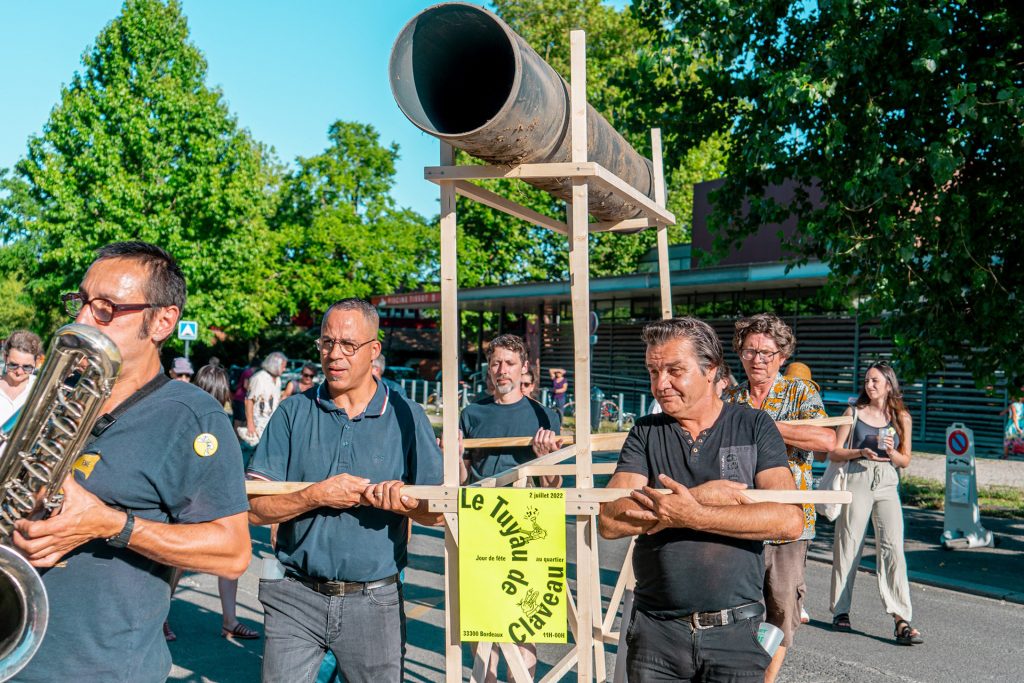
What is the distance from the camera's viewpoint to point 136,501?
212 cm

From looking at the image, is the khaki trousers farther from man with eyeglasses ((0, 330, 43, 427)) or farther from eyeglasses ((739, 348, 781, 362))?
man with eyeglasses ((0, 330, 43, 427))

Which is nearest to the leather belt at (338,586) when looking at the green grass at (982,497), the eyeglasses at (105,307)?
the eyeglasses at (105,307)

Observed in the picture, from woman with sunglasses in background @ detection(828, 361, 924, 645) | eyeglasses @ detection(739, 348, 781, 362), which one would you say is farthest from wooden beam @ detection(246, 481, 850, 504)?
woman with sunglasses in background @ detection(828, 361, 924, 645)

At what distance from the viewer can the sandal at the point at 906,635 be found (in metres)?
6.02

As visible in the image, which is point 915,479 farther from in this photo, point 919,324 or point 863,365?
point 863,365

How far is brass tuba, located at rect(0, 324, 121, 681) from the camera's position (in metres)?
1.82

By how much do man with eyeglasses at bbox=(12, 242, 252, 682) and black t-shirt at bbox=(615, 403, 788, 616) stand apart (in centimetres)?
139

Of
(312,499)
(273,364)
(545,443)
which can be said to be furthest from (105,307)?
(273,364)

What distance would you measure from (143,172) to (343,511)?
82.1 ft

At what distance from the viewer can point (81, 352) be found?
1841 mm

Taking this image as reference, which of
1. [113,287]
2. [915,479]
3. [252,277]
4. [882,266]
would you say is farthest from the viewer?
[252,277]

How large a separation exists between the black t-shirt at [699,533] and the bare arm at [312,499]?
0.94 meters

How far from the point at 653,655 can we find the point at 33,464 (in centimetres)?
201

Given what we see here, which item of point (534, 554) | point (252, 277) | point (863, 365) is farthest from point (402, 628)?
point (252, 277)
